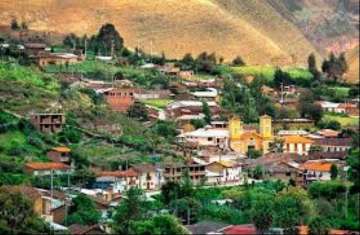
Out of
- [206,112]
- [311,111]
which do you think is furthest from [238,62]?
[206,112]

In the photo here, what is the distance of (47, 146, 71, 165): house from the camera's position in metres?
25.2

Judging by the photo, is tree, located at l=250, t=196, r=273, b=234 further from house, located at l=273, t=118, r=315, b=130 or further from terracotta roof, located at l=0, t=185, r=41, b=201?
house, located at l=273, t=118, r=315, b=130

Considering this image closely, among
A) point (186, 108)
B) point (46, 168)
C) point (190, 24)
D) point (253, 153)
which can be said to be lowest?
point (253, 153)

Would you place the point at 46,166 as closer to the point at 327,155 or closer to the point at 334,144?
the point at 327,155

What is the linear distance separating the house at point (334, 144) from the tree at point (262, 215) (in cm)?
630

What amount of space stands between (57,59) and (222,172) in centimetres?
668

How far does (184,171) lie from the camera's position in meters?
25.7

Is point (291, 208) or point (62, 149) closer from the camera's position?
point (291, 208)

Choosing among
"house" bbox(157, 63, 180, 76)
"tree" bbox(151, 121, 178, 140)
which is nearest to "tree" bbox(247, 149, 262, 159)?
"tree" bbox(151, 121, 178, 140)

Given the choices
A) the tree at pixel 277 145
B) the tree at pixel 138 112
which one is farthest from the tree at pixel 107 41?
the tree at pixel 277 145

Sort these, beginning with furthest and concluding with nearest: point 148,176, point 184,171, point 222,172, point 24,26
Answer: point 24,26
point 222,172
point 184,171
point 148,176

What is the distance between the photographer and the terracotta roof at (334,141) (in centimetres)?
2864

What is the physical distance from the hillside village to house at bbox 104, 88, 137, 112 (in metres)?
0.03

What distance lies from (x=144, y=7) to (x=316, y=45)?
12.4 ft
